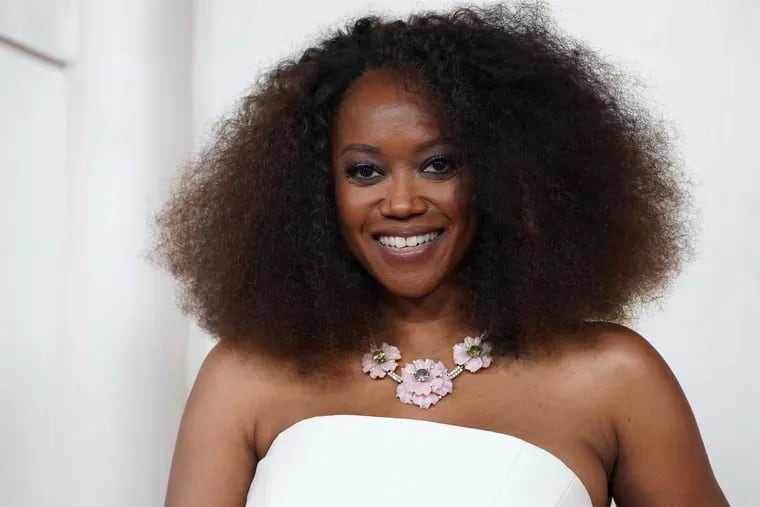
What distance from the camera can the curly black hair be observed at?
7.91ft

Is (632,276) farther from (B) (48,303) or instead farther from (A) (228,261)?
(B) (48,303)

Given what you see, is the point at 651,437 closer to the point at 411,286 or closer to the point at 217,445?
the point at 411,286

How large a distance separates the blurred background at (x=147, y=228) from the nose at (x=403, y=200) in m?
1.29

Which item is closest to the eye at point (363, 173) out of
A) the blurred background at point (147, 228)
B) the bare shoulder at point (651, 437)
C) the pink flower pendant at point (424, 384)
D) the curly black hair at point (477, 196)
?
the curly black hair at point (477, 196)

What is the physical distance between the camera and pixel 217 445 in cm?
246

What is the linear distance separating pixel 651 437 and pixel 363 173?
0.75m

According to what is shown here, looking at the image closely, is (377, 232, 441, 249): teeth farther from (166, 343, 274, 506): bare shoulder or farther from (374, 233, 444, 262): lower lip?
(166, 343, 274, 506): bare shoulder

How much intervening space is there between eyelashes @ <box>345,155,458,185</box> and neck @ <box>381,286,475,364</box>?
0.85 ft

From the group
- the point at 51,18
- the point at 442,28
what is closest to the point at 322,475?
the point at 442,28

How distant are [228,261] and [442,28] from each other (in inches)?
25.3

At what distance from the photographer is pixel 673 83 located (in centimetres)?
367

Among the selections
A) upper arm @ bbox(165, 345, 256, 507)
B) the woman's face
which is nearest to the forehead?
the woman's face

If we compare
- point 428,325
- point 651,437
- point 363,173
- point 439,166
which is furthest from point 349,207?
point 651,437

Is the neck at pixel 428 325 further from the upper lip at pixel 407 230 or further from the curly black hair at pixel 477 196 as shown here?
the upper lip at pixel 407 230
